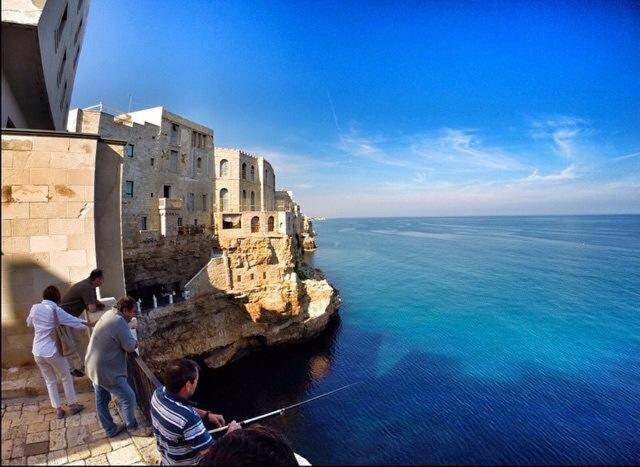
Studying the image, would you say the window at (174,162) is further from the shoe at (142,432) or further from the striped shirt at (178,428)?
the striped shirt at (178,428)

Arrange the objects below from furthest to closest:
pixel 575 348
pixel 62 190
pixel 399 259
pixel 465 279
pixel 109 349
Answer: pixel 399 259 < pixel 465 279 < pixel 575 348 < pixel 62 190 < pixel 109 349

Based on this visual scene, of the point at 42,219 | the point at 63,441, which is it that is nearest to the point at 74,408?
the point at 63,441

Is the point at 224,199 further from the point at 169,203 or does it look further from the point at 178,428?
the point at 178,428

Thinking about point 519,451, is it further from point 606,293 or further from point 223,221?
point 606,293

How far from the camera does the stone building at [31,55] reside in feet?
20.8

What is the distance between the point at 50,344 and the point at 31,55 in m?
6.89

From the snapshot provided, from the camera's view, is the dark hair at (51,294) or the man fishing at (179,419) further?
the dark hair at (51,294)

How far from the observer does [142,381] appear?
445 centimetres

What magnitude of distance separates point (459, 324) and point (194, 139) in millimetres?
28989

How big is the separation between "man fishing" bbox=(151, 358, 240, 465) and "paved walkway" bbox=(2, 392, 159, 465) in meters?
1.00

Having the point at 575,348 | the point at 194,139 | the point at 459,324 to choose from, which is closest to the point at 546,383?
the point at 575,348

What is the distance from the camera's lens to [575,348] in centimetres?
2389

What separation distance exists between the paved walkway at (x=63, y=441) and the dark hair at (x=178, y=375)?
1.48 m

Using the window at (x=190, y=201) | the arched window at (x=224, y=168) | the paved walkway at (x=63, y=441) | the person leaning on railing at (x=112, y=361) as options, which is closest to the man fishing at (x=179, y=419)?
the paved walkway at (x=63, y=441)
